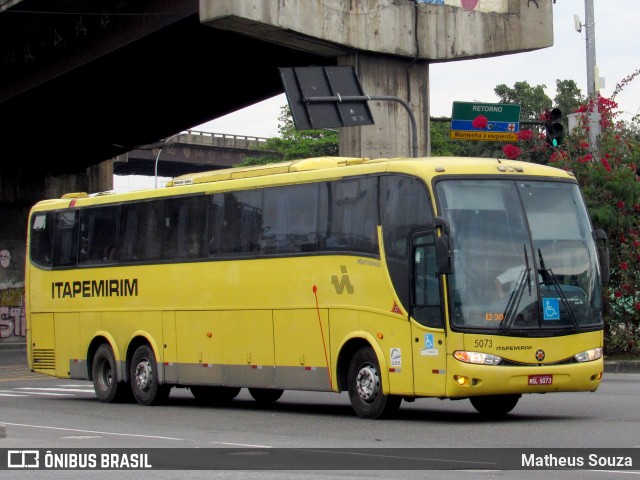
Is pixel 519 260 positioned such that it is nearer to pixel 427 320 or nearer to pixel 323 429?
pixel 427 320

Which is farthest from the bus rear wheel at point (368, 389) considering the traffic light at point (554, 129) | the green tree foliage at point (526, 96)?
the green tree foliage at point (526, 96)

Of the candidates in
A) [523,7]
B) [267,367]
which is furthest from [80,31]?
[267,367]

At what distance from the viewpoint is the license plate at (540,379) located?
16.0m

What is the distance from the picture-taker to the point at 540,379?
16062mm

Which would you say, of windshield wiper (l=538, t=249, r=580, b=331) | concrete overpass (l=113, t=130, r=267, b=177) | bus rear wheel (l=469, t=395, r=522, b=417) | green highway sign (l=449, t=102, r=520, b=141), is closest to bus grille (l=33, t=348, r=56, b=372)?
bus rear wheel (l=469, t=395, r=522, b=417)

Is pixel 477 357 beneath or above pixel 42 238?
beneath

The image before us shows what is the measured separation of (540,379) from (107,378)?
9551 millimetres

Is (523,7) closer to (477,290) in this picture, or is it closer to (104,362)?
(104,362)

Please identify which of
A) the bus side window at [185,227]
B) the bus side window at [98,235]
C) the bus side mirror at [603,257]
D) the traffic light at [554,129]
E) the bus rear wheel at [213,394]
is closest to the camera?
the bus side mirror at [603,257]

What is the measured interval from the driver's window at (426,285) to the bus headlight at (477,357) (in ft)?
1.51

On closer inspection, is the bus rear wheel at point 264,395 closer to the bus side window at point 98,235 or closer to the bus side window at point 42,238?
the bus side window at point 98,235

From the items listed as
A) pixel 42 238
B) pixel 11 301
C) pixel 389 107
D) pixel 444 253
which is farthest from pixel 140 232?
pixel 11 301

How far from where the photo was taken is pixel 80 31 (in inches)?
1325

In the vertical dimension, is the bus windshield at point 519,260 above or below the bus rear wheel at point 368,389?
above
